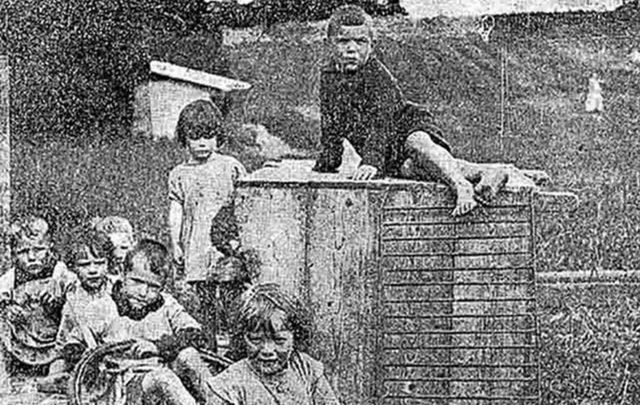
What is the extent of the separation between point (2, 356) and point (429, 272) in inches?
47.3

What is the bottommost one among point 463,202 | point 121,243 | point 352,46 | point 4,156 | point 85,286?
point 85,286

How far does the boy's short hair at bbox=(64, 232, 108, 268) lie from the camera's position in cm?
309

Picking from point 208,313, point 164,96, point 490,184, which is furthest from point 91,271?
point 490,184

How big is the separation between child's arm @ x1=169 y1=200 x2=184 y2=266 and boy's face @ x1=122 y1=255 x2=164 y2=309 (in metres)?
0.07

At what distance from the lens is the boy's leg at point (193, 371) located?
2941 mm

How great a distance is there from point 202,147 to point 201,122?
0.21 feet

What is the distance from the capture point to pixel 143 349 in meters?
3.02

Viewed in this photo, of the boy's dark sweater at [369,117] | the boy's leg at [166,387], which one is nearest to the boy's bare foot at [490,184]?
the boy's dark sweater at [369,117]

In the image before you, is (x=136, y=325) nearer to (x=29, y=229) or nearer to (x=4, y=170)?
(x=29, y=229)

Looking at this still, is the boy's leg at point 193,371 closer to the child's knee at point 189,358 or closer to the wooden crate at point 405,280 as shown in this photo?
the child's knee at point 189,358

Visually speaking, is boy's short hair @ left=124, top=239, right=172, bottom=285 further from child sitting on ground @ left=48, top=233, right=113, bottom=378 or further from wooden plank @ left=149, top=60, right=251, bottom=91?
wooden plank @ left=149, top=60, right=251, bottom=91

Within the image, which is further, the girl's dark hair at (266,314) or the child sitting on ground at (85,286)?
the child sitting on ground at (85,286)

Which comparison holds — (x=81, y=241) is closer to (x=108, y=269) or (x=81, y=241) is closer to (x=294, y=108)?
(x=108, y=269)

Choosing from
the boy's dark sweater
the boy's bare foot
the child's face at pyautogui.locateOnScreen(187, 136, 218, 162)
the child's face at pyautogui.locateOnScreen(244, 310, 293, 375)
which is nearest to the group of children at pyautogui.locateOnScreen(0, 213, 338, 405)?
the child's face at pyautogui.locateOnScreen(244, 310, 293, 375)
